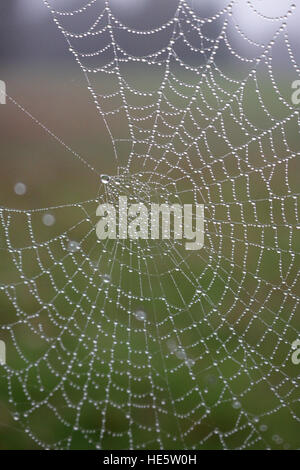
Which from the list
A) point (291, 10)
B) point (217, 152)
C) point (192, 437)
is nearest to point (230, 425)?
point (192, 437)

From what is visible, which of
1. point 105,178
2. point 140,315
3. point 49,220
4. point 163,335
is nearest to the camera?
point 105,178

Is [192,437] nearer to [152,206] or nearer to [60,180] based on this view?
[152,206]

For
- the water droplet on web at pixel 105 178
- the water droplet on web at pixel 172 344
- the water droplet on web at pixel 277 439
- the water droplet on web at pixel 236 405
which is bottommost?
the water droplet on web at pixel 277 439

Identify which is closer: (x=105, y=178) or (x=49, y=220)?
(x=105, y=178)

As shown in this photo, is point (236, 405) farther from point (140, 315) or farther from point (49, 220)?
point (49, 220)

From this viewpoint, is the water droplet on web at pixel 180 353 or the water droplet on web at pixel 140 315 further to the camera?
the water droplet on web at pixel 140 315

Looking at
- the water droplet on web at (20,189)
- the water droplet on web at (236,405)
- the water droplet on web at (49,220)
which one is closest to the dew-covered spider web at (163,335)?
the water droplet on web at (236,405)

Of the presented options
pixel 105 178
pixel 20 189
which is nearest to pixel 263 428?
pixel 105 178

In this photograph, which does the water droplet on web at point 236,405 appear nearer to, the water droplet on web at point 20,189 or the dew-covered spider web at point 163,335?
the dew-covered spider web at point 163,335

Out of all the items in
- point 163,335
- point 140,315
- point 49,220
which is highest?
point 49,220
